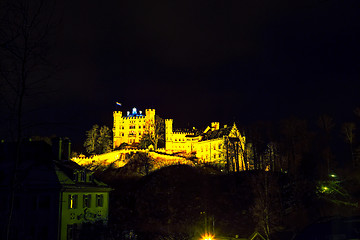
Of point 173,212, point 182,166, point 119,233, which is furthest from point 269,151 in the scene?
point 119,233

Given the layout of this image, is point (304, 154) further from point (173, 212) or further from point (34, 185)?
point (34, 185)

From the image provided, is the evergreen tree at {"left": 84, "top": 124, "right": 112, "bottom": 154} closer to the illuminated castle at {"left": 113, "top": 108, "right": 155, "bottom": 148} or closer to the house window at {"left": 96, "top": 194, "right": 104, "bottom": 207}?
the illuminated castle at {"left": 113, "top": 108, "right": 155, "bottom": 148}

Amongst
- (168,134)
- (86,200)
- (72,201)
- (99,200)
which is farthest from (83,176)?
(168,134)

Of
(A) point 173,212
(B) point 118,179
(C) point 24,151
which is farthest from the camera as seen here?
Result: (B) point 118,179

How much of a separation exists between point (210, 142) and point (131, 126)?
1539 inches

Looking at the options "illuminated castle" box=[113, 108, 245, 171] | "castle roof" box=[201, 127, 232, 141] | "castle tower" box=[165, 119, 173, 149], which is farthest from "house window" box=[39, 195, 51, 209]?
"castle tower" box=[165, 119, 173, 149]

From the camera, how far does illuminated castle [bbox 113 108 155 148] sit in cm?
13288

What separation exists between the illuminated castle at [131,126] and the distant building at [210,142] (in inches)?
380

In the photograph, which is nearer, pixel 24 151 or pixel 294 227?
pixel 24 151

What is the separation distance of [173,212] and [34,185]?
32.2m

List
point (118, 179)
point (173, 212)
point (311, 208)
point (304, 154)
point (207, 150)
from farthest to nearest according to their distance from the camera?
point (207, 150) → point (118, 179) → point (304, 154) → point (173, 212) → point (311, 208)

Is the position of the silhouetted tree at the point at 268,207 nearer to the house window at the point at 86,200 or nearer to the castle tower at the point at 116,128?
the house window at the point at 86,200

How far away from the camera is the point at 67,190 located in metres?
31.5

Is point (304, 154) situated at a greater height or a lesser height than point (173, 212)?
greater
